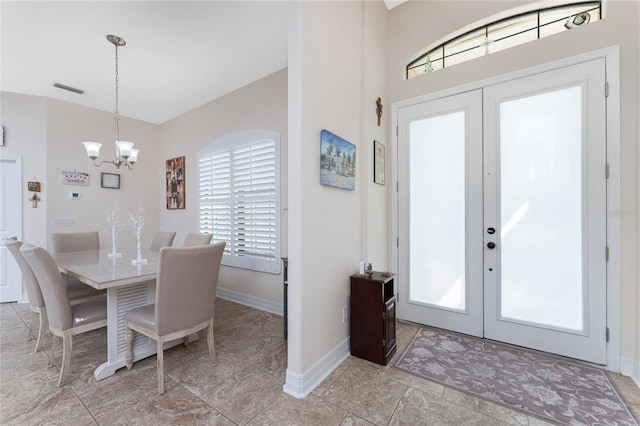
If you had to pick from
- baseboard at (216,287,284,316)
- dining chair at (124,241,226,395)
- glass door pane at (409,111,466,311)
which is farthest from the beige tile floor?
glass door pane at (409,111,466,311)

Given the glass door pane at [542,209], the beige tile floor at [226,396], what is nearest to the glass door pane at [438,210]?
the glass door pane at [542,209]

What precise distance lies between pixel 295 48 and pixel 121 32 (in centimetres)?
209

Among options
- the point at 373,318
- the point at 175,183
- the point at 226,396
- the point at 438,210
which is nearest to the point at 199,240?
the point at 226,396

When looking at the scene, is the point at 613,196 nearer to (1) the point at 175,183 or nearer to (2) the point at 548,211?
(2) the point at 548,211

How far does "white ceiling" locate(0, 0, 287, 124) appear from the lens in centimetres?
239

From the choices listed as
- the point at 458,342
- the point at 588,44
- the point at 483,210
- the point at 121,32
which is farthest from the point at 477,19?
the point at 121,32

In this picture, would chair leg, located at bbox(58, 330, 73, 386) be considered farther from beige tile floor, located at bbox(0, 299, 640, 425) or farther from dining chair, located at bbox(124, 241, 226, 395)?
dining chair, located at bbox(124, 241, 226, 395)

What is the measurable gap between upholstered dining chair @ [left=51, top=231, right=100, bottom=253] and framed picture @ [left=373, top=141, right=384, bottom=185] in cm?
382

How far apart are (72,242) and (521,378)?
4.98 meters

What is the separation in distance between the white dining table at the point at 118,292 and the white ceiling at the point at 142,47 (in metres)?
2.29

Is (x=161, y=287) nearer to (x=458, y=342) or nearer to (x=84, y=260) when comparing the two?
(x=84, y=260)

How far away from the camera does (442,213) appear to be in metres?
2.81

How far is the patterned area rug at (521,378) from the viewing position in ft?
5.44

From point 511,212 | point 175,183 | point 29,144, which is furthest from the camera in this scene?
point 175,183
